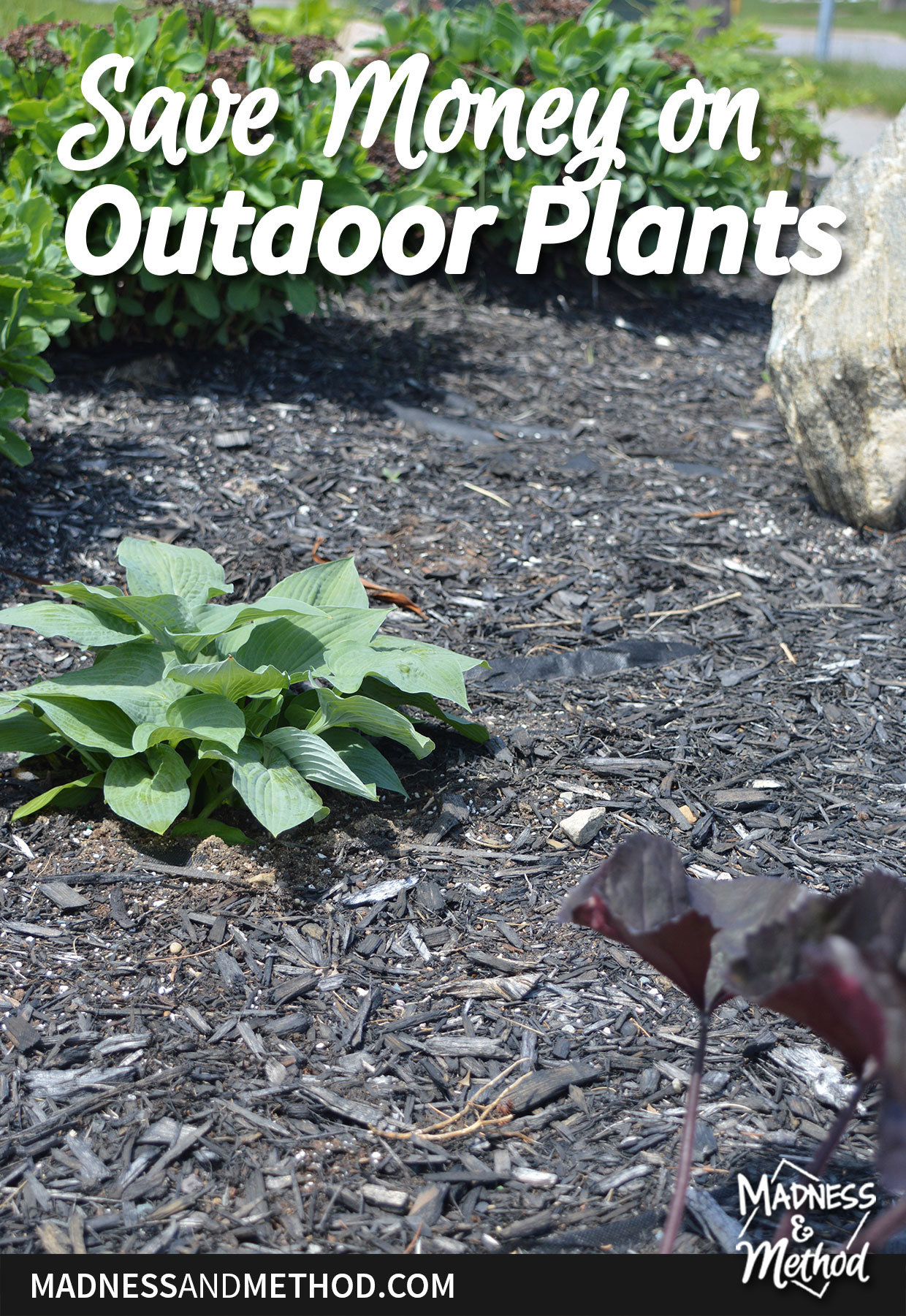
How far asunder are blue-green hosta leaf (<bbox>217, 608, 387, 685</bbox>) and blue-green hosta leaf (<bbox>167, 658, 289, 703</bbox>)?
0.14 m

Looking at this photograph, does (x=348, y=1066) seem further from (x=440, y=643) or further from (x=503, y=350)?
(x=503, y=350)

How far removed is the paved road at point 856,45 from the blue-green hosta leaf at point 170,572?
2077 centimetres

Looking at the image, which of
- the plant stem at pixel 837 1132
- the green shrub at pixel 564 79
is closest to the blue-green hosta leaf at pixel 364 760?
the plant stem at pixel 837 1132

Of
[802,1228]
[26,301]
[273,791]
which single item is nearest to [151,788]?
A: [273,791]

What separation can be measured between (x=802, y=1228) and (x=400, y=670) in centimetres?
125

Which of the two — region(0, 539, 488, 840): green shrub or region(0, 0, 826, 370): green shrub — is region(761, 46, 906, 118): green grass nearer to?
region(0, 0, 826, 370): green shrub

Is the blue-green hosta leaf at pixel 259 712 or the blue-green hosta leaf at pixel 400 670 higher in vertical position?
the blue-green hosta leaf at pixel 400 670

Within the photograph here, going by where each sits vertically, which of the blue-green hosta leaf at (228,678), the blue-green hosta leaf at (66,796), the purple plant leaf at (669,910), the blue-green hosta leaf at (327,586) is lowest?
the blue-green hosta leaf at (66,796)

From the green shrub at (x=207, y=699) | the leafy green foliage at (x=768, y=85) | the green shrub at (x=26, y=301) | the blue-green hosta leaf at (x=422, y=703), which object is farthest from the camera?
the leafy green foliage at (x=768, y=85)

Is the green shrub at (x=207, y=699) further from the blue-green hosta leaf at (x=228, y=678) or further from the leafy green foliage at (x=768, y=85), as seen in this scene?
the leafy green foliage at (x=768, y=85)

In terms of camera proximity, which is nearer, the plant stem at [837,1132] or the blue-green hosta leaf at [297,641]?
the plant stem at [837,1132]

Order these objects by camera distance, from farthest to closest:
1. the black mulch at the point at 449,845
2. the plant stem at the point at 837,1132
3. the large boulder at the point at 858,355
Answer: the large boulder at the point at 858,355 < the black mulch at the point at 449,845 < the plant stem at the point at 837,1132

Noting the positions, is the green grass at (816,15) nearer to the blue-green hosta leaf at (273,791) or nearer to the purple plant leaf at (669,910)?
the blue-green hosta leaf at (273,791)

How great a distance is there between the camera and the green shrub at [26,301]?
3.19 m
